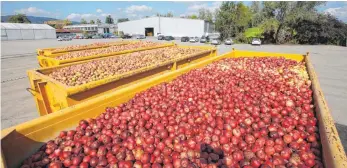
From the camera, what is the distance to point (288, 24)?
119ft

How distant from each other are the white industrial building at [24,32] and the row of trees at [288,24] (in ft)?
170

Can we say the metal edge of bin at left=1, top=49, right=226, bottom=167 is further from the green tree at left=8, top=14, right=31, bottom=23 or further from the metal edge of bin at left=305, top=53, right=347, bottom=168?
the green tree at left=8, top=14, right=31, bottom=23

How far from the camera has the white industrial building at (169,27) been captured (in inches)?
2184

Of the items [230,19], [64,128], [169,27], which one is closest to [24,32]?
[169,27]

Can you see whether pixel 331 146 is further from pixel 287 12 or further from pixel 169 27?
pixel 169 27

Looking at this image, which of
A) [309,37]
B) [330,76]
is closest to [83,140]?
[330,76]

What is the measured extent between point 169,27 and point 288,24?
104 ft

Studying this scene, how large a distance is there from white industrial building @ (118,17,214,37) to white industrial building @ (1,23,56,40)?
2355 centimetres

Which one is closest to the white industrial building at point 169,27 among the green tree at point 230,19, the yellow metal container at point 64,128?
the green tree at point 230,19

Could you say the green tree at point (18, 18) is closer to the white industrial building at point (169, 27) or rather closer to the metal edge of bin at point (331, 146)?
the white industrial building at point (169, 27)

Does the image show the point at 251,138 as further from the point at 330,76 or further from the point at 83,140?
the point at 330,76

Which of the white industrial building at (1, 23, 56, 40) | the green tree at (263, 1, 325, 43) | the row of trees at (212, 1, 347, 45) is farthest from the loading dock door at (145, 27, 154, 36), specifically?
the green tree at (263, 1, 325, 43)

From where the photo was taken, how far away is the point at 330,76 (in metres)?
10.9

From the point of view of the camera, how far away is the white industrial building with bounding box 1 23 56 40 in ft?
181
